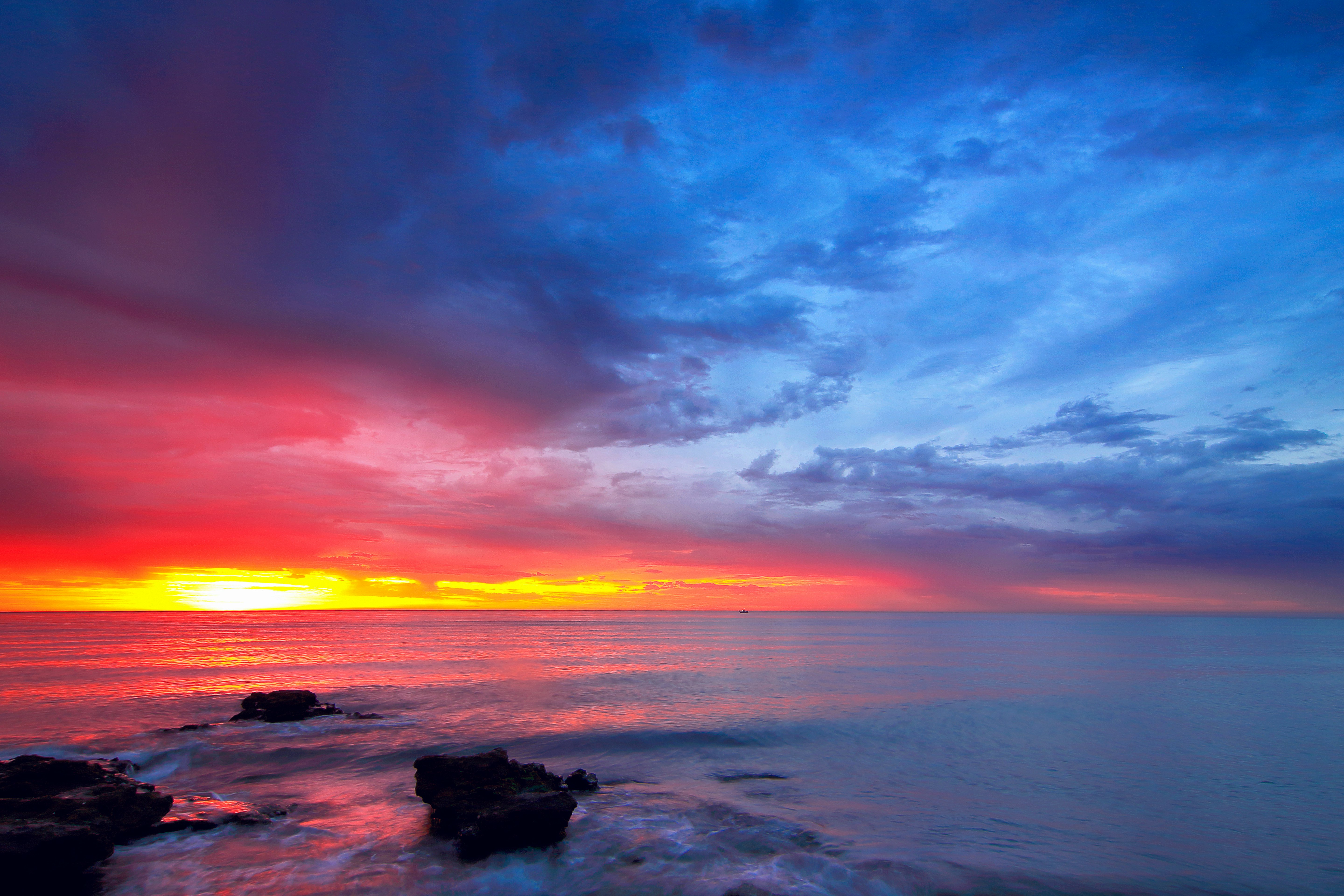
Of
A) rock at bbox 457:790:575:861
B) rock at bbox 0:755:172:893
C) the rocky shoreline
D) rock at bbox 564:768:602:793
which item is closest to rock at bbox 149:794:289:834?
the rocky shoreline

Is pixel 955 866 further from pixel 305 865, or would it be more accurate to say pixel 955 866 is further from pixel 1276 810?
pixel 305 865

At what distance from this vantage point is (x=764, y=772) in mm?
26000

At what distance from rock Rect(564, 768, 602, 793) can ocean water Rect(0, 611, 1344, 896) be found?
48cm

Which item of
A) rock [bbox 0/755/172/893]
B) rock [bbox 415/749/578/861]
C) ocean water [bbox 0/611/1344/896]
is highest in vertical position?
rock [bbox 0/755/172/893]

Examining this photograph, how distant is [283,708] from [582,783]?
24.8 m

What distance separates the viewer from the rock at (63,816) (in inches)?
517

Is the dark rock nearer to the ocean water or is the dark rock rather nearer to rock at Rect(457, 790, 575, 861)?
the ocean water

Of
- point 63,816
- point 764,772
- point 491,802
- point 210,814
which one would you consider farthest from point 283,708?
point 764,772

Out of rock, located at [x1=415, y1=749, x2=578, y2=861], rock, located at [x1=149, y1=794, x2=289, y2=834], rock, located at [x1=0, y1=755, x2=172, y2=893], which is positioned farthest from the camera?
rock, located at [x1=149, y1=794, x2=289, y2=834]

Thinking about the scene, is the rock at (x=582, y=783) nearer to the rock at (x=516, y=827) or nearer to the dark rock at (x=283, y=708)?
the rock at (x=516, y=827)

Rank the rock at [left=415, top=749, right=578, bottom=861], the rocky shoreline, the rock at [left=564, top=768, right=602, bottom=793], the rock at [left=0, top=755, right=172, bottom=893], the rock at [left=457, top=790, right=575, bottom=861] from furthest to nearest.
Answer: the rock at [left=564, top=768, right=602, bottom=793] → the rock at [left=415, top=749, right=578, bottom=861] → the rock at [left=457, top=790, right=575, bottom=861] → the rocky shoreline → the rock at [left=0, top=755, right=172, bottom=893]

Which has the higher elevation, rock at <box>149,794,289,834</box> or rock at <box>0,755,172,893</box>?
rock at <box>0,755,172,893</box>

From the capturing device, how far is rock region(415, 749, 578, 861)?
16.3 metres

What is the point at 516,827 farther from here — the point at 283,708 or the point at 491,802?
the point at 283,708
